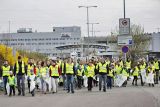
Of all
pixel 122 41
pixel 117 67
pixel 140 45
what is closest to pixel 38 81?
pixel 117 67

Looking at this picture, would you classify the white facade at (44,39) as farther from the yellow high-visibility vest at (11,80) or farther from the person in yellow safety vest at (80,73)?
the yellow high-visibility vest at (11,80)

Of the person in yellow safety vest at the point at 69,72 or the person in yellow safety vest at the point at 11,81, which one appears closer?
the person in yellow safety vest at the point at 11,81

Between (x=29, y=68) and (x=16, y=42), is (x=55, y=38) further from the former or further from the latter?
(x=29, y=68)

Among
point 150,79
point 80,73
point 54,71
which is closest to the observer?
point 54,71

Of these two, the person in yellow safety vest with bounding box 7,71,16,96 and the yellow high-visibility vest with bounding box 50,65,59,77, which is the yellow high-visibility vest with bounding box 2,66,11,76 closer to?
the person in yellow safety vest with bounding box 7,71,16,96

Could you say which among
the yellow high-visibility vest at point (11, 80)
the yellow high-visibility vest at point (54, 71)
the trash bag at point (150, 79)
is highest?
the yellow high-visibility vest at point (54, 71)

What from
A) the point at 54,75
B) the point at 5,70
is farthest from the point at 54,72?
the point at 5,70

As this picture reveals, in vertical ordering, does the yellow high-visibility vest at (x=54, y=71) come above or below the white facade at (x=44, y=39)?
below

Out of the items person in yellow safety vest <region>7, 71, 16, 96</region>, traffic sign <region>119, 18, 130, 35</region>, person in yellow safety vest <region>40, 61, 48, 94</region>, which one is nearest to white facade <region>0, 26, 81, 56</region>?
traffic sign <region>119, 18, 130, 35</region>

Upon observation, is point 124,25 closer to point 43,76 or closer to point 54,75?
point 54,75

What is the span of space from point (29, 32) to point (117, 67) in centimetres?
12698

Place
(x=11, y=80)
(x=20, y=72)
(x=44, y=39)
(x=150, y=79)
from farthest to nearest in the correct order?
(x=44, y=39) → (x=150, y=79) → (x=11, y=80) → (x=20, y=72)

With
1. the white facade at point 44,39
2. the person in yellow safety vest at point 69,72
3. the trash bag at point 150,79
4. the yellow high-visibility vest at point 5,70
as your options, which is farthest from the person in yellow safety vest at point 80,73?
the white facade at point 44,39

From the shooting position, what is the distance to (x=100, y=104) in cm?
1706
